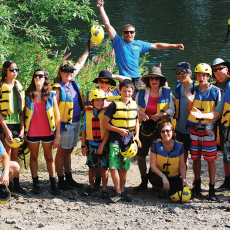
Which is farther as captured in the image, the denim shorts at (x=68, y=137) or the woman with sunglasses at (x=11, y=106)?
the denim shorts at (x=68, y=137)

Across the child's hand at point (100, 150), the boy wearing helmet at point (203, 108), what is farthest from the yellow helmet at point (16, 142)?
the boy wearing helmet at point (203, 108)

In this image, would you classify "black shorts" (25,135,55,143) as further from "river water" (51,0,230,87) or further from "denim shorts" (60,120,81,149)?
"river water" (51,0,230,87)

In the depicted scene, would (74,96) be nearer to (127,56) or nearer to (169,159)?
(127,56)

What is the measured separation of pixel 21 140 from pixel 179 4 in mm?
25331

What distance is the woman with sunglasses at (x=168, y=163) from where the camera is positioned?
5508mm

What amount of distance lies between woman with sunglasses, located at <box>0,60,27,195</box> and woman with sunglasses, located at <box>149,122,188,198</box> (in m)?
2.08

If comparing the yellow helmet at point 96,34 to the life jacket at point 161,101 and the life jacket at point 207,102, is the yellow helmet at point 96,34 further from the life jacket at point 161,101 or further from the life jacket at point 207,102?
the life jacket at point 207,102

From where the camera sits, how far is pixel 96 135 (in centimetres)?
545

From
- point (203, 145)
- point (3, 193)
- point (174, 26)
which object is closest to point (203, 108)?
point (203, 145)

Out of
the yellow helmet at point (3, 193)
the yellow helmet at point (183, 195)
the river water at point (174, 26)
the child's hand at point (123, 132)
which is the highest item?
the river water at point (174, 26)

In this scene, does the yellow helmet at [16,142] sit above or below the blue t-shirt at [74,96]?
below

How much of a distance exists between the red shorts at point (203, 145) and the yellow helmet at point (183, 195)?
551mm

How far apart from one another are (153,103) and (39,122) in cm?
181

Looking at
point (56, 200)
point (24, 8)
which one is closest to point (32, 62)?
point (24, 8)
